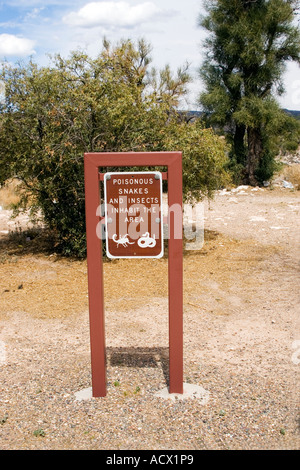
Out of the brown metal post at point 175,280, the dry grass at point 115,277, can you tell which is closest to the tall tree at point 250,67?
the dry grass at point 115,277

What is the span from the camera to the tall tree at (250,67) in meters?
17.6

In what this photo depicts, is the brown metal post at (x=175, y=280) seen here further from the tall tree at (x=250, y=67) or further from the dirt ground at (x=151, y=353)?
the tall tree at (x=250, y=67)

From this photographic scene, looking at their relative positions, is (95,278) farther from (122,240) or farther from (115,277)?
(115,277)

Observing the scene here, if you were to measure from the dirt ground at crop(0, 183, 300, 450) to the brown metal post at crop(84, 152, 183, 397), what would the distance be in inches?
10.0

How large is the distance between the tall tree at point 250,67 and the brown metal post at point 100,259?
Answer: 1509 centimetres

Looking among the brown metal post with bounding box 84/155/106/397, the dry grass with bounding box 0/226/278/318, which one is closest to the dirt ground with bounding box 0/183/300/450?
the dry grass with bounding box 0/226/278/318

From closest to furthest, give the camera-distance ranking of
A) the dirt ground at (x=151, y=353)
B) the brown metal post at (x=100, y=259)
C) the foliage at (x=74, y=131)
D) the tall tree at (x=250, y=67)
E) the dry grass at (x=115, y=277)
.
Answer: the dirt ground at (x=151, y=353)
the brown metal post at (x=100, y=259)
the dry grass at (x=115, y=277)
the foliage at (x=74, y=131)
the tall tree at (x=250, y=67)

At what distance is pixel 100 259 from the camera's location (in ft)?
11.7

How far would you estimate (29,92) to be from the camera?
7719 millimetres

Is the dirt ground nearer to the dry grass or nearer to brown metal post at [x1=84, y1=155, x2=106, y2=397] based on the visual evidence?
the dry grass

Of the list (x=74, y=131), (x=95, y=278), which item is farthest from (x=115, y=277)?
(x=95, y=278)

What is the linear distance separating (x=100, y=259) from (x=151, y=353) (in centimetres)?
141
